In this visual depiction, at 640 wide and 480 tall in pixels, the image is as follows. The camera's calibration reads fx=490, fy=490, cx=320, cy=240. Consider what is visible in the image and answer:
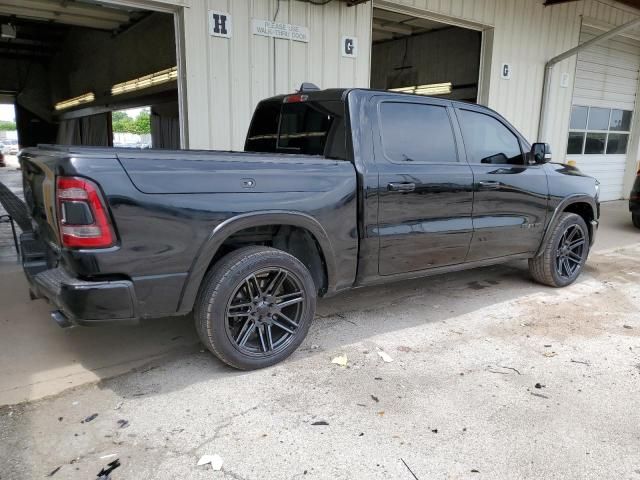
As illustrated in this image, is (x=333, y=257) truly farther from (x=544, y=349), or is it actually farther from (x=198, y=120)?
(x=198, y=120)

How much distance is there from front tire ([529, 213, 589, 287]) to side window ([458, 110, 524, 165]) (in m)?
0.94

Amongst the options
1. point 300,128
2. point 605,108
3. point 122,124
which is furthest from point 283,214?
point 122,124

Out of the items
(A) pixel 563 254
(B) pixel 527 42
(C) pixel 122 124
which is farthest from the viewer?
(C) pixel 122 124

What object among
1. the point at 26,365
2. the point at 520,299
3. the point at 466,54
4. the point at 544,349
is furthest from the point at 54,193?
the point at 466,54

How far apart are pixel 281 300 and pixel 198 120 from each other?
352 centimetres

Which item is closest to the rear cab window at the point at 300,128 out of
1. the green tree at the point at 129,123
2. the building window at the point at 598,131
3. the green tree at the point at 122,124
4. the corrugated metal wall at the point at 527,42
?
the corrugated metal wall at the point at 527,42

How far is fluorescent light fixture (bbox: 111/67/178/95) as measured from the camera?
11078 mm

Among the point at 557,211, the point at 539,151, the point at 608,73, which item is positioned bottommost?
the point at 557,211

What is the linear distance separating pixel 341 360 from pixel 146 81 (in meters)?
11.3

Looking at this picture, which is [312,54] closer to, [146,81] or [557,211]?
[557,211]

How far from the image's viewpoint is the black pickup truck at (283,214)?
2621 mm

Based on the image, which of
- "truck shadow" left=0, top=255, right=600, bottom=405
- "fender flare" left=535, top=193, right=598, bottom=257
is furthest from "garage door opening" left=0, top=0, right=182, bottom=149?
"fender flare" left=535, top=193, right=598, bottom=257

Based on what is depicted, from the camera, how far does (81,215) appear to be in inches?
99.3

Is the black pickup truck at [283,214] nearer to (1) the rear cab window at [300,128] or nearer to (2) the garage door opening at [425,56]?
(1) the rear cab window at [300,128]
